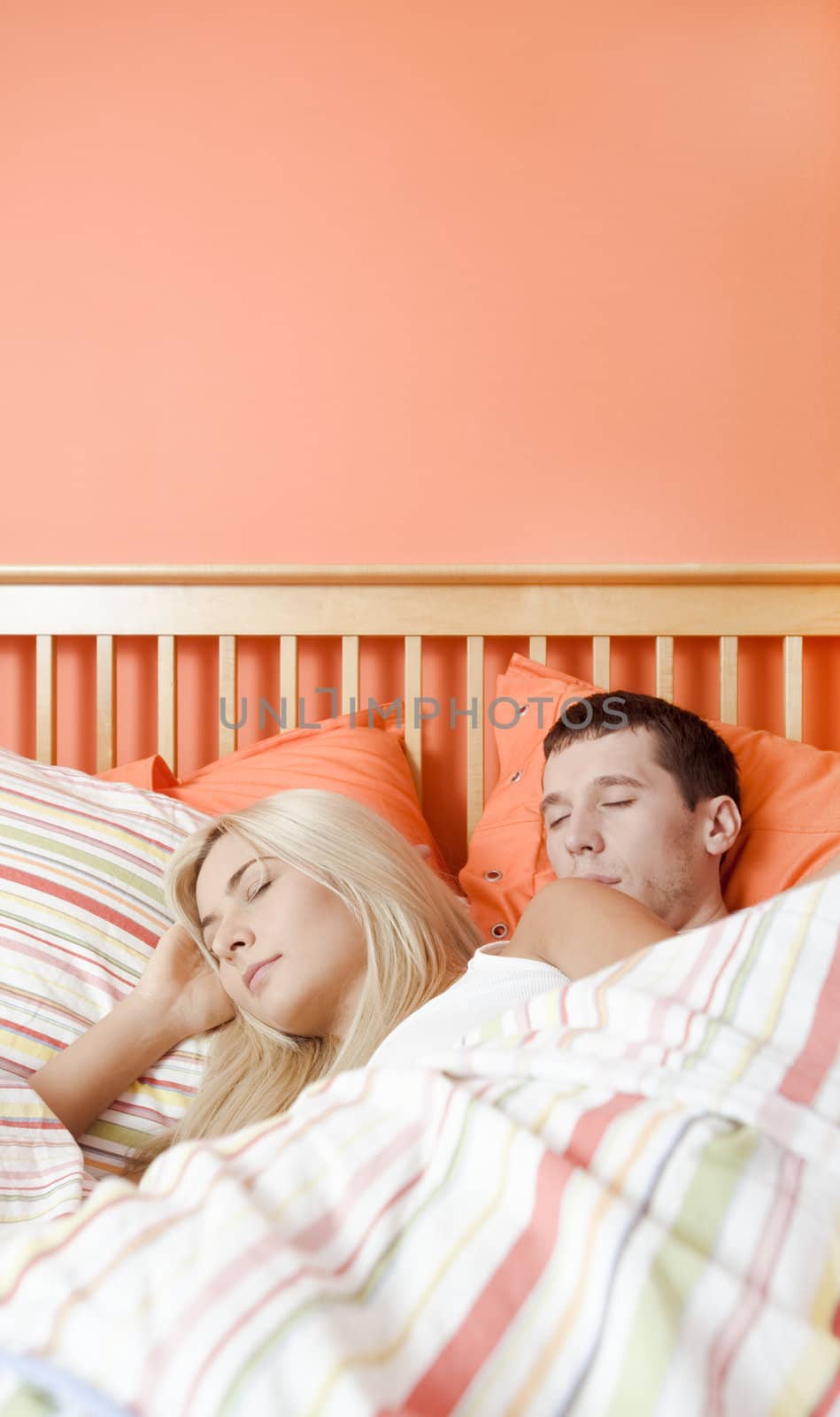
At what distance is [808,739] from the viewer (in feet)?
5.08

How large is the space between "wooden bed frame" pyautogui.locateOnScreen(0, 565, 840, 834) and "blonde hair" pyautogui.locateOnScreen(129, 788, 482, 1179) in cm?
39

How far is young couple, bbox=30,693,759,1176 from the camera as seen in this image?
879 mm

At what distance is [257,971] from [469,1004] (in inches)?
9.0

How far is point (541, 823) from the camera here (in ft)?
4.24

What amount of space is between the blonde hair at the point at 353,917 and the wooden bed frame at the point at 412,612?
39cm

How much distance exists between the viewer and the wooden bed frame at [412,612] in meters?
1.44

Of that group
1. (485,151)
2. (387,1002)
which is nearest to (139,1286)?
(387,1002)

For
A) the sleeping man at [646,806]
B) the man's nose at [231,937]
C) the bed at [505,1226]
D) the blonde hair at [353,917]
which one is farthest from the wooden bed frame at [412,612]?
the bed at [505,1226]

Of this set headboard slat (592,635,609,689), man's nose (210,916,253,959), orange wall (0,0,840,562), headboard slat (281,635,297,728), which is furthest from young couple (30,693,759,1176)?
orange wall (0,0,840,562)

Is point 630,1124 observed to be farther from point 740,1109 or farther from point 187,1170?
point 187,1170

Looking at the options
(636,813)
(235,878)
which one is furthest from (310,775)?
(636,813)

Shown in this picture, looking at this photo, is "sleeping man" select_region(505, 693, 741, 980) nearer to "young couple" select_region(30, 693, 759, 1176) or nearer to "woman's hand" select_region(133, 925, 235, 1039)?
"young couple" select_region(30, 693, 759, 1176)

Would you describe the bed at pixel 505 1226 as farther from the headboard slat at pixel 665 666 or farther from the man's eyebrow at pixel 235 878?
the headboard slat at pixel 665 666

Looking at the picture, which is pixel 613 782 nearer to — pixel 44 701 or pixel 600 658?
pixel 600 658
